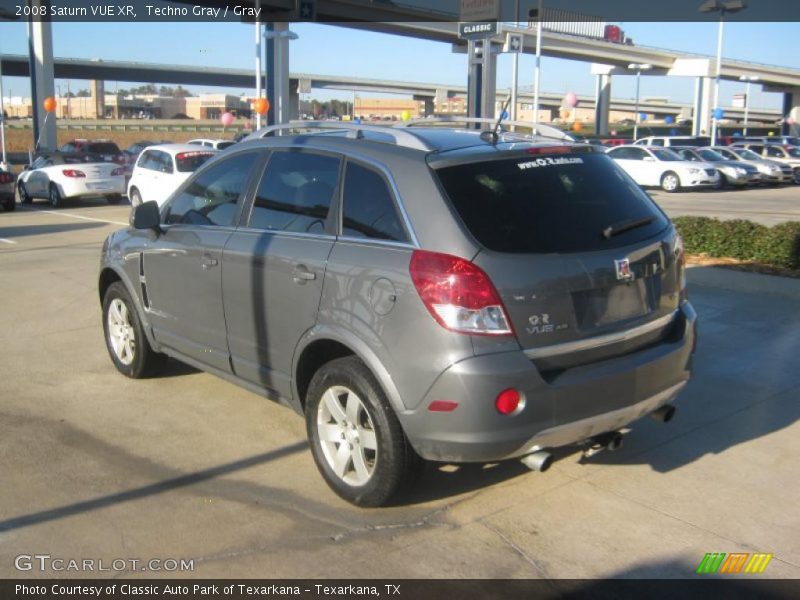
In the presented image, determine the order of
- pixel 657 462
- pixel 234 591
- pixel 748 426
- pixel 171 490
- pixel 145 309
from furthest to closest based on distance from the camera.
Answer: pixel 145 309
pixel 748 426
pixel 657 462
pixel 171 490
pixel 234 591

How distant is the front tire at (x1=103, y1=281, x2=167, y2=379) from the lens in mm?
6145

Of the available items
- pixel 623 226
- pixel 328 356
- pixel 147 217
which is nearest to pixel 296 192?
pixel 328 356

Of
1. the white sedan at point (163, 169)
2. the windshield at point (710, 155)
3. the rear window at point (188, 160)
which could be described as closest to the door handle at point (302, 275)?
the white sedan at point (163, 169)

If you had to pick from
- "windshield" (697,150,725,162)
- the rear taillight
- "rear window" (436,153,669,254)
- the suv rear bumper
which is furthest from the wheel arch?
"windshield" (697,150,725,162)

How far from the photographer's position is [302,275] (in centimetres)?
440

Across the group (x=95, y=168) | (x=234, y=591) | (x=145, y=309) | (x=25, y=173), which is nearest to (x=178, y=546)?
(x=234, y=591)

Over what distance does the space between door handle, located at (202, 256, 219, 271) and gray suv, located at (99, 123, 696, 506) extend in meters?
0.03

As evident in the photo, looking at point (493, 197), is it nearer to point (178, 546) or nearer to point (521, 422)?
point (521, 422)

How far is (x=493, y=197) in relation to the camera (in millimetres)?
4016

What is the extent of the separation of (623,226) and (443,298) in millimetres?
1147

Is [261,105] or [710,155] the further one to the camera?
[710,155]

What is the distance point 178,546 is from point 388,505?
40.5 inches

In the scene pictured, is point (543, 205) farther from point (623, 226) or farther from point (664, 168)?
point (664, 168)

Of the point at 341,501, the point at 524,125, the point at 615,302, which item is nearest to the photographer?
the point at 615,302
